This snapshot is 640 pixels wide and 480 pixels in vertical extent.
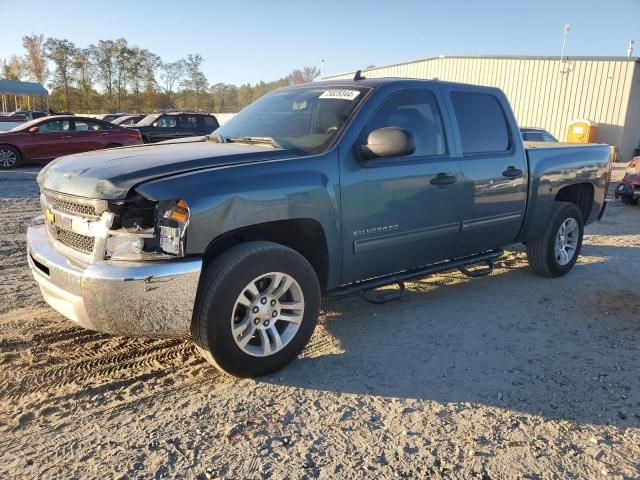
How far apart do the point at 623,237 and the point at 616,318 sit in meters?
4.21

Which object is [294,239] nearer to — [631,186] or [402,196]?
[402,196]

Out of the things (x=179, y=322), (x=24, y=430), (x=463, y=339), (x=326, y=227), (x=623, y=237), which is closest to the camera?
(x=24, y=430)

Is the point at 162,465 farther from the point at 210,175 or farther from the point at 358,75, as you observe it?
the point at 358,75

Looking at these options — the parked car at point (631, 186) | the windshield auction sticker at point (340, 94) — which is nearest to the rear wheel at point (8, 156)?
the windshield auction sticker at point (340, 94)

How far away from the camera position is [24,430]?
9.21ft

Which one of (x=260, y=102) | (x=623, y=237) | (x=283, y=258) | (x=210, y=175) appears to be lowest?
(x=623, y=237)

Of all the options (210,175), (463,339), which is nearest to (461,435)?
(463,339)

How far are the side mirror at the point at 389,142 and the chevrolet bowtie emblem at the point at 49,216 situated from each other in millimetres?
2178

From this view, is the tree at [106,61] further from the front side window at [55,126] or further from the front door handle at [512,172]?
the front door handle at [512,172]

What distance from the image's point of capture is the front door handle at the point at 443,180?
167 inches

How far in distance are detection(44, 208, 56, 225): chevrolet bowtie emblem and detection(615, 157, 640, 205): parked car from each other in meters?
11.7

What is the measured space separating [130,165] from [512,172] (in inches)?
136

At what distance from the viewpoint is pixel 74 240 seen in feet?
10.7

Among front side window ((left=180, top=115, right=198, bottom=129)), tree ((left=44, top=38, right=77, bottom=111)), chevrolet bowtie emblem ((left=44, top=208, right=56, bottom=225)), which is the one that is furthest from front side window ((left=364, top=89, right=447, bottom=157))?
tree ((left=44, top=38, right=77, bottom=111))
